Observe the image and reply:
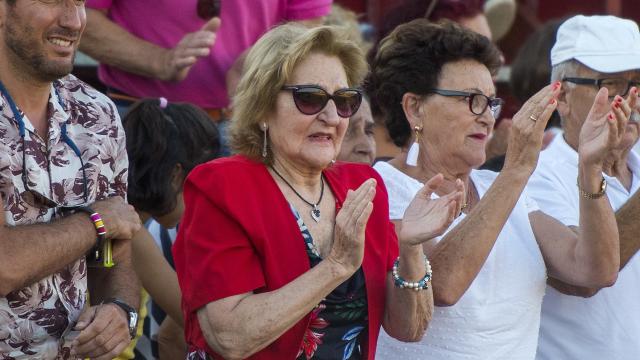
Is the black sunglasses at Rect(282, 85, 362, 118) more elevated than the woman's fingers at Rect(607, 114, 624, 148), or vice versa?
the black sunglasses at Rect(282, 85, 362, 118)

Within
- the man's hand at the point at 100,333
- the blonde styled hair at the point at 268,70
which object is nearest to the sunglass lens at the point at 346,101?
the blonde styled hair at the point at 268,70

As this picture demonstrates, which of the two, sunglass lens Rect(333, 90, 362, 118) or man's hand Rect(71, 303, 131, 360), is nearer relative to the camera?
man's hand Rect(71, 303, 131, 360)

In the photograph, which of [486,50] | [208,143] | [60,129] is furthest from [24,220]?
[486,50]

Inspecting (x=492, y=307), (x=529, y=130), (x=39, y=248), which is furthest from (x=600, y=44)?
(x=39, y=248)

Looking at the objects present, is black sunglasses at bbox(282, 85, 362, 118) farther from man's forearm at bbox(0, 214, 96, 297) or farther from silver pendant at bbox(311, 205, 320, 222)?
man's forearm at bbox(0, 214, 96, 297)

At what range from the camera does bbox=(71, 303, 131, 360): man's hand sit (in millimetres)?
3590

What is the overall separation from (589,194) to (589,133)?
22cm

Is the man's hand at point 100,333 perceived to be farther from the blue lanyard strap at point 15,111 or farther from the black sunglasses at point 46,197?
the blue lanyard strap at point 15,111

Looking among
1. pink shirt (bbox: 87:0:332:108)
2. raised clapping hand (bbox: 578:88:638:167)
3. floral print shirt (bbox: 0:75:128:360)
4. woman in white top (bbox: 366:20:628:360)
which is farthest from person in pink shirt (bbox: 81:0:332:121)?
raised clapping hand (bbox: 578:88:638:167)

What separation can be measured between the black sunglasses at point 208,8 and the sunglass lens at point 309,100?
1855 mm

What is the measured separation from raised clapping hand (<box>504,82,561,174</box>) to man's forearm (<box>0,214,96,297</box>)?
4.76 feet

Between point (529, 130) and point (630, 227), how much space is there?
0.81 m

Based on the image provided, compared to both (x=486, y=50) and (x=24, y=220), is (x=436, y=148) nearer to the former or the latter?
(x=486, y=50)

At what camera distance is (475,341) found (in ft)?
13.7
